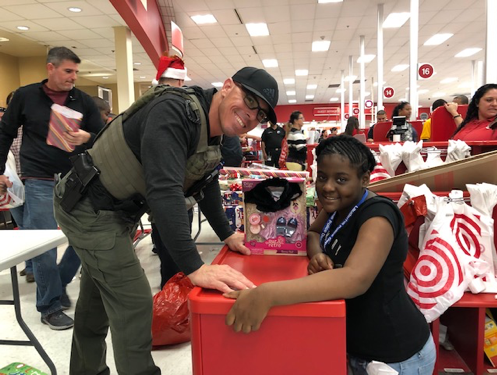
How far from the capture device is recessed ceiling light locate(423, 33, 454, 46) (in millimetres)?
10884

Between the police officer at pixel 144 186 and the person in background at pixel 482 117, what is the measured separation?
88.9 inches

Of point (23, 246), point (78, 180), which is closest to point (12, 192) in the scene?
point (23, 246)

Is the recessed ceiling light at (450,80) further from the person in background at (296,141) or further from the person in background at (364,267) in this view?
the person in background at (364,267)

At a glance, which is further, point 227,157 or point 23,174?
point 227,157

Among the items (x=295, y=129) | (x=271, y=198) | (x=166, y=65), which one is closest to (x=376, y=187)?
(x=271, y=198)

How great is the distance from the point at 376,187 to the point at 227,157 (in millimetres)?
Answer: 2183

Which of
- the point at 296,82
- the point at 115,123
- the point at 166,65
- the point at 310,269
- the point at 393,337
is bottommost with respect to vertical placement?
the point at 393,337

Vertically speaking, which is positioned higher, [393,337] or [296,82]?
[296,82]

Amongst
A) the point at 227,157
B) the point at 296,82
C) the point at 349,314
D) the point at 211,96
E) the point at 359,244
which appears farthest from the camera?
the point at 296,82

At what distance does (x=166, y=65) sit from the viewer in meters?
2.99

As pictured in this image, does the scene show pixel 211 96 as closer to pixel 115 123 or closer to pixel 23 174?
pixel 115 123

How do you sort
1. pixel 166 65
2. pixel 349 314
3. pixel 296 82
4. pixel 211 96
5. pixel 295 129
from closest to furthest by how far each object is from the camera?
pixel 349 314, pixel 211 96, pixel 166 65, pixel 295 129, pixel 296 82

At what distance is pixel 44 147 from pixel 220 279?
211cm

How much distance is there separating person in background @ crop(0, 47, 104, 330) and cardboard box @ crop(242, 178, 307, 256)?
1.55 meters
